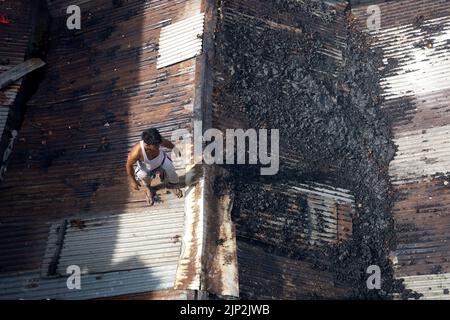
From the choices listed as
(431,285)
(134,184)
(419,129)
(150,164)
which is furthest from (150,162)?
(419,129)

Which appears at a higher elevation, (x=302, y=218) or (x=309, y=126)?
(x=309, y=126)

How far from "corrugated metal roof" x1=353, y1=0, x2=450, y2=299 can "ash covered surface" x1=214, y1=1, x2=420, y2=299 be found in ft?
0.94

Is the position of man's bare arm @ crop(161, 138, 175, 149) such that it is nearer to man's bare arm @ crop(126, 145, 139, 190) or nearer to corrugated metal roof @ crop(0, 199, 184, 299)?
man's bare arm @ crop(126, 145, 139, 190)

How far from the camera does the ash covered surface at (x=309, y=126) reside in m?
10.6

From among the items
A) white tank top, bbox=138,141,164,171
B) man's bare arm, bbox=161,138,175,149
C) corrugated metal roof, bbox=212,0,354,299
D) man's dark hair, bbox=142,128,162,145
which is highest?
man's bare arm, bbox=161,138,175,149

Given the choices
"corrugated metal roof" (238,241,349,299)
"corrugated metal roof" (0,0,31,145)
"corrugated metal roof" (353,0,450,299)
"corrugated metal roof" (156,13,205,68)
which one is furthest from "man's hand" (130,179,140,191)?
"corrugated metal roof" (353,0,450,299)

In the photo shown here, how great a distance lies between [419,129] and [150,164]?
6345 millimetres

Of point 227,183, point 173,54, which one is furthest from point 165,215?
point 173,54

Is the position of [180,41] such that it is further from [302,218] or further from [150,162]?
[302,218]

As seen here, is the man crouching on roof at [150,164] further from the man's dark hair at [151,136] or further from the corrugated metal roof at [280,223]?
the corrugated metal roof at [280,223]

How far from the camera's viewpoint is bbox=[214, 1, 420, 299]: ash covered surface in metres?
10.6

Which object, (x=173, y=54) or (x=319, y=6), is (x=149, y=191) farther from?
(x=319, y=6)

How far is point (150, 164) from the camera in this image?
1001 centimetres

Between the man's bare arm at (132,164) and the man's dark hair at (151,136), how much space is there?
417mm
